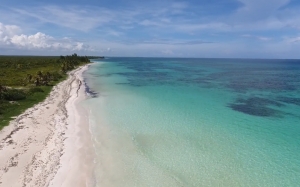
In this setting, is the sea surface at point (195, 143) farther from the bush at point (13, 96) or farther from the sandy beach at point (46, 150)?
the bush at point (13, 96)

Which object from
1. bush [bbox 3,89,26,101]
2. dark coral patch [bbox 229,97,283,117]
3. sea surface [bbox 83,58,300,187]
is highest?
bush [bbox 3,89,26,101]

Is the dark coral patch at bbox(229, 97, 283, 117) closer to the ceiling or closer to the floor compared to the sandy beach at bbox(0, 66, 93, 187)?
closer to the ceiling

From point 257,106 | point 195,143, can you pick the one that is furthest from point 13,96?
point 257,106

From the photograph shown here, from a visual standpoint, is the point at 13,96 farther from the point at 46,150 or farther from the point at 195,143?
the point at 195,143

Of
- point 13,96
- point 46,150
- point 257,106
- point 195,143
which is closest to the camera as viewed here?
point 46,150

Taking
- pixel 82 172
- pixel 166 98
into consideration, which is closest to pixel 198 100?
pixel 166 98

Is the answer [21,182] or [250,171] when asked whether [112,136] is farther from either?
[250,171]

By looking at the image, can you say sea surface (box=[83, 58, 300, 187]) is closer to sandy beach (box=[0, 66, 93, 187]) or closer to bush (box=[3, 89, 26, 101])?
sandy beach (box=[0, 66, 93, 187])

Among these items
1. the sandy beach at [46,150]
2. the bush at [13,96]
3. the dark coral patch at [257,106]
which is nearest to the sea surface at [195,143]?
the dark coral patch at [257,106]

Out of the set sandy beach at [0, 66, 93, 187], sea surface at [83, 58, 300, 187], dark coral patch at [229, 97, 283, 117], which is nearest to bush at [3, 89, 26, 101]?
sandy beach at [0, 66, 93, 187]
